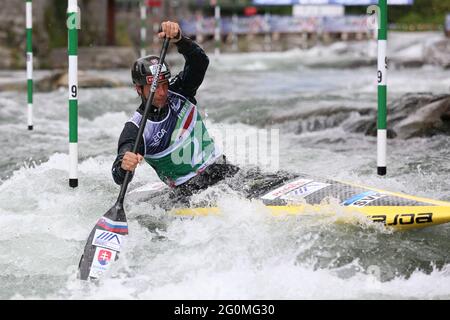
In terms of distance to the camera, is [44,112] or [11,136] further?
[44,112]

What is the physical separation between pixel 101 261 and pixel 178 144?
3.26 ft

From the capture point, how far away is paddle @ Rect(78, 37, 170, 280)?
3.81 m

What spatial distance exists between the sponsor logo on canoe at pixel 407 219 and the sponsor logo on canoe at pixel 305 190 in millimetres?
458

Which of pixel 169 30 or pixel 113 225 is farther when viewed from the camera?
pixel 169 30

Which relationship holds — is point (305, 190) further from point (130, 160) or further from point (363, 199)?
point (130, 160)

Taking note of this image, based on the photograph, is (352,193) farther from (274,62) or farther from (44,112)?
(274,62)

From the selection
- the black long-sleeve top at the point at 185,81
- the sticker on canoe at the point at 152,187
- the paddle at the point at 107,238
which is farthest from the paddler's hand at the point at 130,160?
the sticker on canoe at the point at 152,187

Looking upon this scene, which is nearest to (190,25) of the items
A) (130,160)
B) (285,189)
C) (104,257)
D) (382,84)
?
(382,84)

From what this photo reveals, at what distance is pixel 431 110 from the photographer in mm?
7871

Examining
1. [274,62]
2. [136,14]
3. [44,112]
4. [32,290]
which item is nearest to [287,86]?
[44,112]

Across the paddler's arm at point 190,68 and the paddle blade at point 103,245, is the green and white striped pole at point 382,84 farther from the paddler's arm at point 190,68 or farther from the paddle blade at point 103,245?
the paddle blade at point 103,245

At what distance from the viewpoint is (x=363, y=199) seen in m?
4.27
